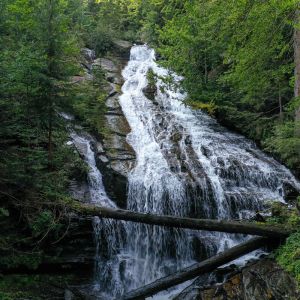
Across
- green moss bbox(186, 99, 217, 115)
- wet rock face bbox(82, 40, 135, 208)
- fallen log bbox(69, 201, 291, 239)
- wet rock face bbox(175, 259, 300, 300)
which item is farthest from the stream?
fallen log bbox(69, 201, 291, 239)

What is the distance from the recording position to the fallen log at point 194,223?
7984mm

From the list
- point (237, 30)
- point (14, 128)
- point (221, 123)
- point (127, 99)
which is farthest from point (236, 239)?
point (127, 99)

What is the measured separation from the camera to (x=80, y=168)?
1163 cm

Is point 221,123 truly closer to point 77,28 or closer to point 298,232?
point 298,232

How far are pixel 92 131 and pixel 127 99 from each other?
473cm

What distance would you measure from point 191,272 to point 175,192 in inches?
148

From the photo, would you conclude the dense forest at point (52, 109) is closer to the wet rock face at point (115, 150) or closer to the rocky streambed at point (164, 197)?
the rocky streambed at point (164, 197)

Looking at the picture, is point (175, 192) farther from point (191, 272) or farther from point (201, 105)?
point (201, 105)

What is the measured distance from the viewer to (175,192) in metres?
11.4

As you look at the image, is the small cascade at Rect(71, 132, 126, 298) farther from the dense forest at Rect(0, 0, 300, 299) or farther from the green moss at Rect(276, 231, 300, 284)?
the green moss at Rect(276, 231, 300, 284)

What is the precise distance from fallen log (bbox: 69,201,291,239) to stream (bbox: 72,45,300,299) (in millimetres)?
1960

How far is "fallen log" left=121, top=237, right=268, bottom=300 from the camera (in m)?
7.68

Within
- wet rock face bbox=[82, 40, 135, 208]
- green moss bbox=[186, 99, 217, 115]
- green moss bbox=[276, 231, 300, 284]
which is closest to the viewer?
green moss bbox=[276, 231, 300, 284]

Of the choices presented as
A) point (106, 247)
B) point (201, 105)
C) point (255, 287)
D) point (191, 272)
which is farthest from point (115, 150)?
point (255, 287)
